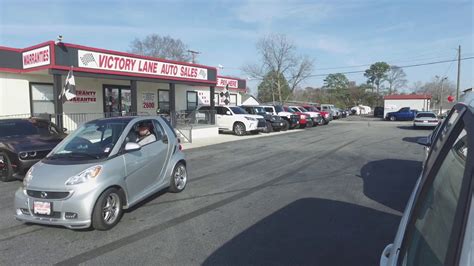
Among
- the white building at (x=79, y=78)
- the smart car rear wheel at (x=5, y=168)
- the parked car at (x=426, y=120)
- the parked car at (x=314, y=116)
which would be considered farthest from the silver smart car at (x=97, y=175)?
the parked car at (x=426, y=120)

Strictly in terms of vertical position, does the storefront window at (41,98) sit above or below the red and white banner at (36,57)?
below

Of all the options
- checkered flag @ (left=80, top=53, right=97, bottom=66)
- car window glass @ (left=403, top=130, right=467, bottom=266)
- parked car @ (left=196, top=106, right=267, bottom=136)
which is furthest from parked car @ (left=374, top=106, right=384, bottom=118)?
car window glass @ (left=403, top=130, right=467, bottom=266)

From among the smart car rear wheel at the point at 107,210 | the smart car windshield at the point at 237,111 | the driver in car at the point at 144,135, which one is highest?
the smart car windshield at the point at 237,111

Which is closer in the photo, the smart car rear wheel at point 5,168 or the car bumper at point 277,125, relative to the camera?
the smart car rear wheel at point 5,168

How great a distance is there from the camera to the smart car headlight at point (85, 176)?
186 inches

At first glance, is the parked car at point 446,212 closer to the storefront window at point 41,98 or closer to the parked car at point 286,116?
the storefront window at point 41,98

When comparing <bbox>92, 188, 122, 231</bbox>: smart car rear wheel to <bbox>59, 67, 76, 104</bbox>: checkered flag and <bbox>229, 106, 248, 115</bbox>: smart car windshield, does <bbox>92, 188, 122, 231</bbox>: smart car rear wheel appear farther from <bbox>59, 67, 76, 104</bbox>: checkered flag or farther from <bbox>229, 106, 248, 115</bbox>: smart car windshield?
<bbox>229, 106, 248, 115</bbox>: smart car windshield

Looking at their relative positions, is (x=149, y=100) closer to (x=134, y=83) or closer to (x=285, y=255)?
(x=134, y=83)

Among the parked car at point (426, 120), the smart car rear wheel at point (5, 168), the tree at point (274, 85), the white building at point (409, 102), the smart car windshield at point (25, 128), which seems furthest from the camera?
the tree at point (274, 85)

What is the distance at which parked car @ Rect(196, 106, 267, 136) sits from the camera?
2161cm

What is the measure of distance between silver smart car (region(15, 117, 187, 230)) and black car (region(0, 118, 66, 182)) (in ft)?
10.0

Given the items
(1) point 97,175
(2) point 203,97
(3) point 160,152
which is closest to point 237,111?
(2) point 203,97

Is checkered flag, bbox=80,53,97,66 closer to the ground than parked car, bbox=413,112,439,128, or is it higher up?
higher up

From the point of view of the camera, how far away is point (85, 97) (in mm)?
18359
